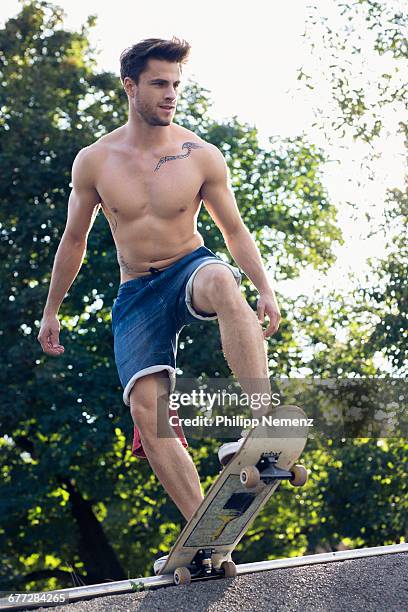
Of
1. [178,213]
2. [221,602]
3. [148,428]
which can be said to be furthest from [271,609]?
[178,213]

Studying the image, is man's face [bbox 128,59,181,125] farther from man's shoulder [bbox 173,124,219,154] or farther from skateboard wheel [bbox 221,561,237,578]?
skateboard wheel [bbox 221,561,237,578]

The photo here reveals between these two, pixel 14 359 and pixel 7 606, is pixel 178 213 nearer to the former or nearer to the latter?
pixel 7 606

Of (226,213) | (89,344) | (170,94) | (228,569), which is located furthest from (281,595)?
Answer: (89,344)

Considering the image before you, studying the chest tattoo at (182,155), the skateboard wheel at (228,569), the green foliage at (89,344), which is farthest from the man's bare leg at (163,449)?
the green foliage at (89,344)

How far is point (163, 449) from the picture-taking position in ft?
15.8

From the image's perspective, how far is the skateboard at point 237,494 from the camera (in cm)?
423

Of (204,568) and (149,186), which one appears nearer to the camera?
(204,568)

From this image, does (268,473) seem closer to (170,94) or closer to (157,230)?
(157,230)

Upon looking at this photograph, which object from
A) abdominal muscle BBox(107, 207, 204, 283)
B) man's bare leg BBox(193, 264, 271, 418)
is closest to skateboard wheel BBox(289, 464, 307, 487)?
man's bare leg BBox(193, 264, 271, 418)

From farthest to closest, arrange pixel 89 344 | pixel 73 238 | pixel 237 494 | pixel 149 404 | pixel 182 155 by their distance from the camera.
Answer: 1. pixel 89 344
2. pixel 73 238
3. pixel 182 155
4. pixel 149 404
5. pixel 237 494

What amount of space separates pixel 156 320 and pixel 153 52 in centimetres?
150

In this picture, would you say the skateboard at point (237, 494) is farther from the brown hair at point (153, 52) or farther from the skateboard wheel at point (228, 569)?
the brown hair at point (153, 52)

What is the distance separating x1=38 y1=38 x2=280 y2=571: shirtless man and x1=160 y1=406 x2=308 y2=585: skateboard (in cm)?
19

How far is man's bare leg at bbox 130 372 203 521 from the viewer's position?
477 centimetres
